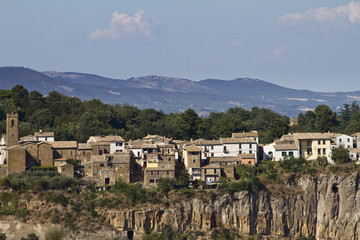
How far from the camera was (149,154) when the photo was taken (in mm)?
53625

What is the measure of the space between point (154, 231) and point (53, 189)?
26.2 feet

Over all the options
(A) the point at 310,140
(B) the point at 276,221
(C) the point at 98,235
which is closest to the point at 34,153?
(C) the point at 98,235

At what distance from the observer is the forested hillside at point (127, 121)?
214ft

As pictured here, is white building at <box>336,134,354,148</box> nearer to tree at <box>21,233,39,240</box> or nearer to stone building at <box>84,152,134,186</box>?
stone building at <box>84,152,134,186</box>

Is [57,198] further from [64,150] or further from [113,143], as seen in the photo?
[113,143]

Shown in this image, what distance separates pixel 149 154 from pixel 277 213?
1098 centimetres

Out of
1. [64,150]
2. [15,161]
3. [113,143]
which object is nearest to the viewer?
[15,161]

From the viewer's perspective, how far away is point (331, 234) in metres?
54.7

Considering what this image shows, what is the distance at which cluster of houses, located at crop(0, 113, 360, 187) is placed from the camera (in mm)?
52125

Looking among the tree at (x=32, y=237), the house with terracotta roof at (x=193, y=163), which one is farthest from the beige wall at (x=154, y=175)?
the tree at (x=32, y=237)

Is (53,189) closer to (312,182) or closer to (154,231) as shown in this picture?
(154,231)

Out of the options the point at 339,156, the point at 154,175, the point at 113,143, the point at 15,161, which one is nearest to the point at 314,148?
the point at 339,156

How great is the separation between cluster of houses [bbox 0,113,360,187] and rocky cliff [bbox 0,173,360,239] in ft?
8.38

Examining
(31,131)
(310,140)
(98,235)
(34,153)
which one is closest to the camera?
(98,235)
